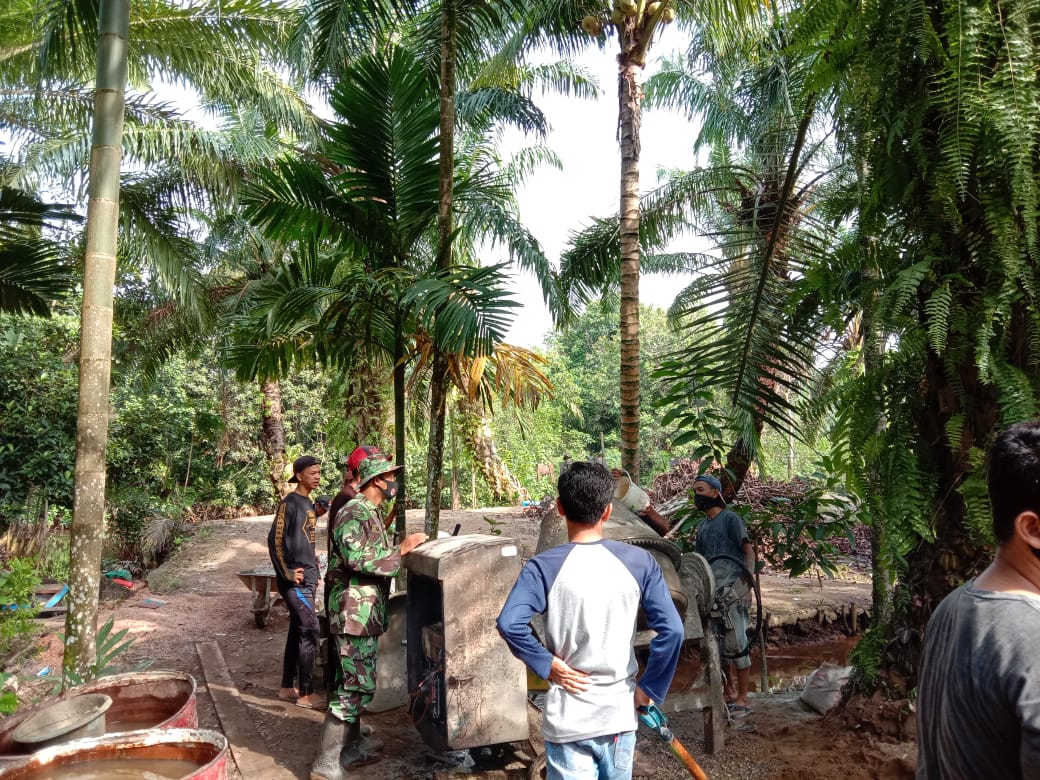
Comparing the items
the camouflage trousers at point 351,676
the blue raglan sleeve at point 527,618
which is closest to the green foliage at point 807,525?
the camouflage trousers at point 351,676

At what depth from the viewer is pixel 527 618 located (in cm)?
279

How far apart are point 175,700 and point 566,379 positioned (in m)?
23.7

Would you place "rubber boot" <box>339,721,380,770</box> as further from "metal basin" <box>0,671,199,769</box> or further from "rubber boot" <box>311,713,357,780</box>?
"metal basin" <box>0,671,199,769</box>

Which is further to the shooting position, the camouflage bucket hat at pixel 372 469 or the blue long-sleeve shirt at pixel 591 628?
the camouflage bucket hat at pixel 372 469

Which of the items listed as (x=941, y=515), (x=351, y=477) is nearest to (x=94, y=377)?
(x=351, y=477)

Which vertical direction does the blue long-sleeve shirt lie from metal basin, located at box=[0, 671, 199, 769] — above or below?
above

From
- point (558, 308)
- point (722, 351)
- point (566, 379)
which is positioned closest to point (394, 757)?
point (722, 351)

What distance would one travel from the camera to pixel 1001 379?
3352mm

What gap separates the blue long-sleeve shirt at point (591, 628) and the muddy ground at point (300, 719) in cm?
206

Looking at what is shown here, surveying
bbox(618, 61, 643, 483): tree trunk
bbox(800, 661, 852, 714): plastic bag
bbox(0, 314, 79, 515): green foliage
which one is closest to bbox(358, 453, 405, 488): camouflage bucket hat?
bbox(800, 661, 852, 714): plastic bag

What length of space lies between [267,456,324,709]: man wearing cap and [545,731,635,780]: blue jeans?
141 inches

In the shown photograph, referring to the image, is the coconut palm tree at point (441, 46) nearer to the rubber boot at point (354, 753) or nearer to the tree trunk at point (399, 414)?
the tree trunk at point (399, 414)

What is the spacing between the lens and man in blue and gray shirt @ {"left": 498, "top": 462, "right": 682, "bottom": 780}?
277cm

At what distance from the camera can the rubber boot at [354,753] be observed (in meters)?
4.75
